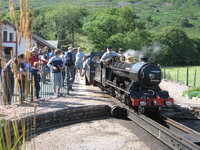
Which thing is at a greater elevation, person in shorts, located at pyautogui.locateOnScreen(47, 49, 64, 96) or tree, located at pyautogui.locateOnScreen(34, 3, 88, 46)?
tree, located at pyautogui.locateOnScreen(34, 3, 88, 46)

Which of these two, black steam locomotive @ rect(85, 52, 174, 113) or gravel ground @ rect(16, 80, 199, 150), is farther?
black steam locomotive @ rect(85, 52, 174, 113)

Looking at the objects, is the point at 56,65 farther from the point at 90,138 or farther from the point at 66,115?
the point at 90,138

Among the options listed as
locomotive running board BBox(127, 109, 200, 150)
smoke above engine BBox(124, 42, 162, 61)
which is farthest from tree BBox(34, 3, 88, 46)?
locomotive running board BBox(127, 109, 200, 150)

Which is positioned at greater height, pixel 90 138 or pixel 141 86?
pixel 141 86

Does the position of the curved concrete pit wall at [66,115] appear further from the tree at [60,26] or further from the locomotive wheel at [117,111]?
the tree at [60,26]

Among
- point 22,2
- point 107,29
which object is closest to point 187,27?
point 107,29

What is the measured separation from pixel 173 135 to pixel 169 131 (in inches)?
12.5

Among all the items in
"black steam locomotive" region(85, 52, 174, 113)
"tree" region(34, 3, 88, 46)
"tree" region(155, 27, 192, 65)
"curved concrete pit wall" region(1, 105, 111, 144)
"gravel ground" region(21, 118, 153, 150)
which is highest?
"tree" region(34, 3, 88, 46)

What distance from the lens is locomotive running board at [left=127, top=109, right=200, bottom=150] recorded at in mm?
5043

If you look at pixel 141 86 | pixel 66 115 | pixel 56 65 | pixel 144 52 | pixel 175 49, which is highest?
pixel 175 49

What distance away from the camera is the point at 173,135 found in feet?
18.9

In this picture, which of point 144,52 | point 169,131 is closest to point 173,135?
point 169,131

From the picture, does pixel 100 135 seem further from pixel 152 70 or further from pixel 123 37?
pixel 123 37

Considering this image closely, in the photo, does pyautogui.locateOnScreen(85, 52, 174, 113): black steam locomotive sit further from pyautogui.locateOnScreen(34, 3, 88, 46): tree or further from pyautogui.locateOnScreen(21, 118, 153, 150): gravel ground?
pyautogui.locateOnScreen(34, 3, 88, 46): tree
